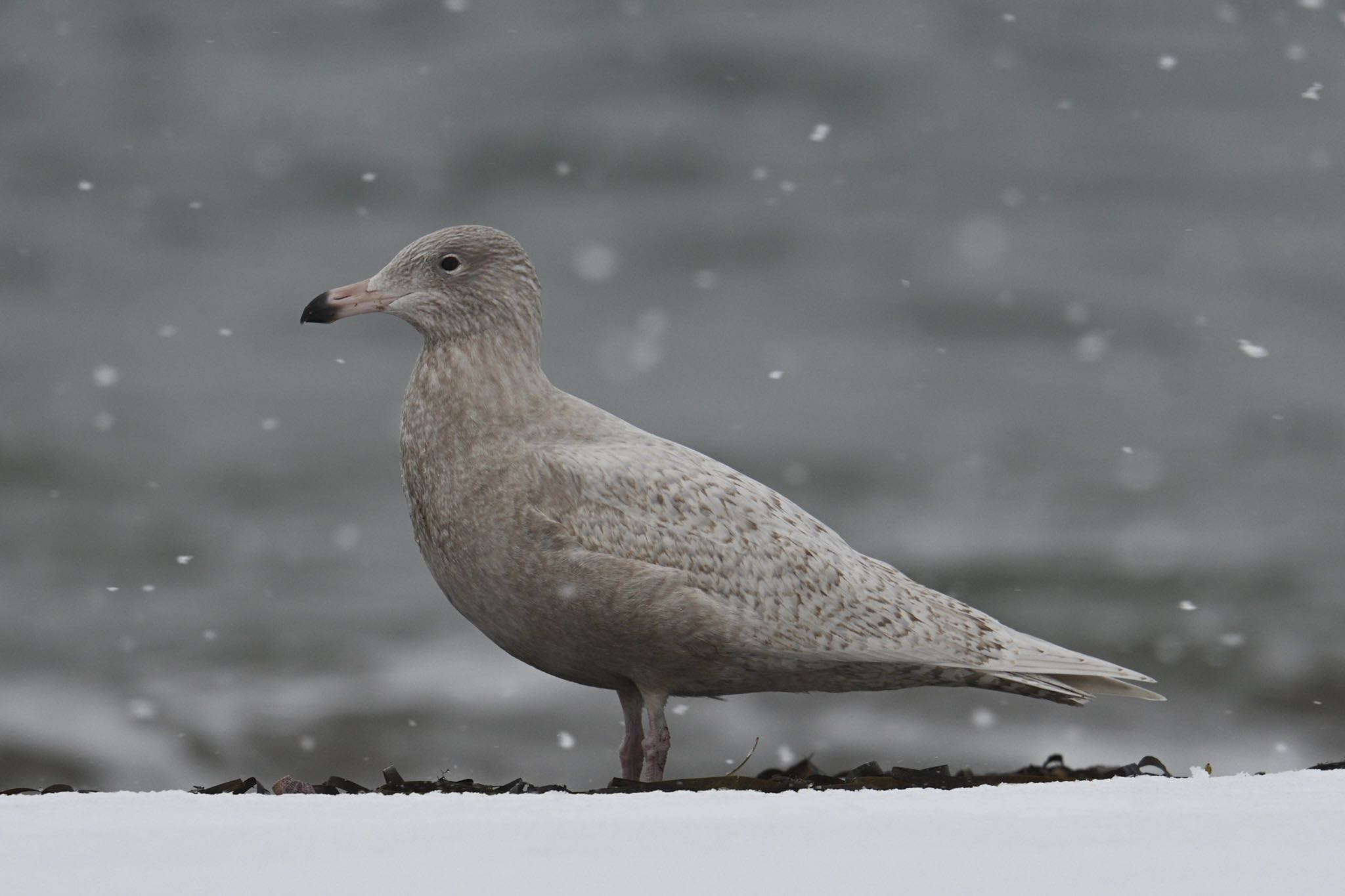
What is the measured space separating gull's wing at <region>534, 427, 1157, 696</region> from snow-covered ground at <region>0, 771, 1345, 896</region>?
155 cm

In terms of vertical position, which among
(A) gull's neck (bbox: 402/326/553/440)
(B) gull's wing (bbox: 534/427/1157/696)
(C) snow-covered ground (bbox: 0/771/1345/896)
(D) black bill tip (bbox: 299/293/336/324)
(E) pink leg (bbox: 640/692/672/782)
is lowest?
(C) snow-covered ground (bbox: 0/771/1345/896)

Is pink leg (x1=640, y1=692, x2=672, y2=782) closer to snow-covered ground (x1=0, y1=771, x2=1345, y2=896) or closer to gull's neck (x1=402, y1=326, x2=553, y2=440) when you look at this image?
gull's neck (x1=402, y1=326, x2=553, y2=440)

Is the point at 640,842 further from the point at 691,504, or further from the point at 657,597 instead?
the point at 691,504

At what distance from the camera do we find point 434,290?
217 inches

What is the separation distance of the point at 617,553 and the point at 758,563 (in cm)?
54

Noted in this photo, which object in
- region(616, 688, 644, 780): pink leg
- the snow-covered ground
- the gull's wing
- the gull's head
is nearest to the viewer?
the snow-covered ground

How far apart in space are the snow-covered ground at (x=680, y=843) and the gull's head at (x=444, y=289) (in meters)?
2.23

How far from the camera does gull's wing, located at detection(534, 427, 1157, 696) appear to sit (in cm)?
520

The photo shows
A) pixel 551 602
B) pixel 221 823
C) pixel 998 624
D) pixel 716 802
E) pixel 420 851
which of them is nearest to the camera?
pixel 420 851

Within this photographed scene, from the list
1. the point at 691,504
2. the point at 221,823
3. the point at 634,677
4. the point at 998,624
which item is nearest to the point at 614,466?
the point at 691,504

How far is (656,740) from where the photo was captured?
517cm

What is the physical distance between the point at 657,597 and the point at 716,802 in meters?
1.51

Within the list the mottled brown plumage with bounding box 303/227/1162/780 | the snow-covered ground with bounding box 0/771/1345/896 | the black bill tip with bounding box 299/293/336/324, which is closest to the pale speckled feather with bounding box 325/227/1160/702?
the mottled brown plumage with bounding box 303/227/1162/780

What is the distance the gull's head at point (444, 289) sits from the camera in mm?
5477
